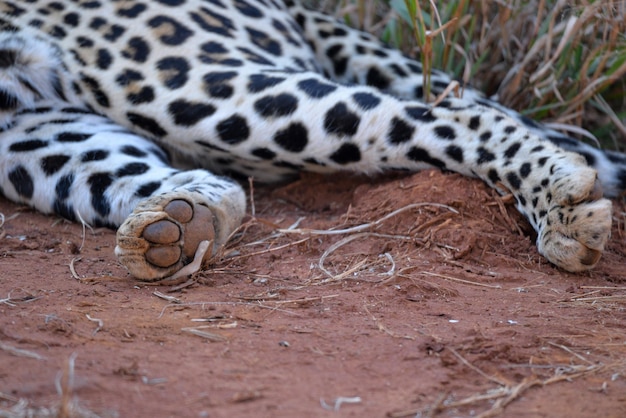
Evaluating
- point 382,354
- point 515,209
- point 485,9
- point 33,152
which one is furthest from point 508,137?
point 33,152

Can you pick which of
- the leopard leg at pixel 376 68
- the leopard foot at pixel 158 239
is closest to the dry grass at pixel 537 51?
the leopard leg at pixel 376 68

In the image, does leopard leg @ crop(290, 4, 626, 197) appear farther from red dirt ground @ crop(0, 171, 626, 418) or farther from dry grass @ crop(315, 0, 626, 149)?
red dirt ground @ crop(0, 171, 626, 418)

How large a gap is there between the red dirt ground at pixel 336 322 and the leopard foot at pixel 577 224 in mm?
61

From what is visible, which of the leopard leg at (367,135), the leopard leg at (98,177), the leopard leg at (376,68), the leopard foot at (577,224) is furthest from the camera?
the leopard leg at (376,68)

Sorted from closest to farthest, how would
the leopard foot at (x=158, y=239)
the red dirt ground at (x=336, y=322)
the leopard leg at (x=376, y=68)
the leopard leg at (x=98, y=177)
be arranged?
1. the red dirt ground at (x=336, y=322)
2. the leopard foot at (x=158, y=239)
3. the leopard leg at (x=98, y=177)
4. the leopard leg at (x=376, y=68)

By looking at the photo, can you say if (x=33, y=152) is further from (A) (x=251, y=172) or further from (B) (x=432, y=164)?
(B) (x=432, y=164)

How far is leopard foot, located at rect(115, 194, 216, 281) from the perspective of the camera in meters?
2.34

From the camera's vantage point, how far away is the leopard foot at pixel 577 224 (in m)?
2.53

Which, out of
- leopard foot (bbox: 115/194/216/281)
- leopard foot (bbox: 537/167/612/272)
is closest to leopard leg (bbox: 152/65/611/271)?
leopard foot (bbox: 537/167/612/272)

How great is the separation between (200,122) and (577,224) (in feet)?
4.31

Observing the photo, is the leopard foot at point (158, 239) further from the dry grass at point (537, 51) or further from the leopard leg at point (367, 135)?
the dry grass at point (537, 51)

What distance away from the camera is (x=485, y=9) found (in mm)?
3691

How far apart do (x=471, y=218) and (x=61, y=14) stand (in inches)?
66.3

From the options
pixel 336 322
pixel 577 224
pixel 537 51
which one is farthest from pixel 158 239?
pixel 537 51
